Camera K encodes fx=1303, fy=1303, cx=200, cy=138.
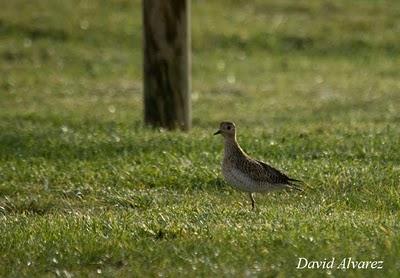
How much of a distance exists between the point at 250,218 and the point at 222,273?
1858 millimetres

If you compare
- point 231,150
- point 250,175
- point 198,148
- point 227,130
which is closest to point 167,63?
point 198,148

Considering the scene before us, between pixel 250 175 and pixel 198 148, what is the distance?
380 cm

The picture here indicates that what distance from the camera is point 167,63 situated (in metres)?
17.9

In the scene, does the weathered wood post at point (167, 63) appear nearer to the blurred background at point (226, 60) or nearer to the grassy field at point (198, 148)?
the grassy field at point (198, 148)

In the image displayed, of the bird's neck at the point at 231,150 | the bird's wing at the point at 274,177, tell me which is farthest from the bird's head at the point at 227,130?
the bird's wing at the point at 274,177

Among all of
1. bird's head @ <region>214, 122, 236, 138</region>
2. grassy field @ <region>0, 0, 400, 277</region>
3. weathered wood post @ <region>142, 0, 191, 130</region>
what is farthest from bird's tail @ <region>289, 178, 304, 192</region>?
weathered wood post @ <region>142, 0, 191, 130</region>

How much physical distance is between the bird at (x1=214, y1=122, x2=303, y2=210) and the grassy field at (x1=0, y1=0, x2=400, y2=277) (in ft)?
0.69

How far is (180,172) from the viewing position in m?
13.2

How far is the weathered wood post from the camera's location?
17.7m

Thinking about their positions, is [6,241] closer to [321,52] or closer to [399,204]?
[399,204]

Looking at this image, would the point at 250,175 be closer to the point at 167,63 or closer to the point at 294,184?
the point at 294,184

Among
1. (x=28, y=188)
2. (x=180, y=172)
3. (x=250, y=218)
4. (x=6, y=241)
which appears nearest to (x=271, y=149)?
(x=180, y=172)

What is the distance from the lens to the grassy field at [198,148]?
31.5 ft

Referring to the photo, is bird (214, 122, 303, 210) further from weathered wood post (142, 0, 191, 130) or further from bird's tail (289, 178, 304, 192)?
weathered wood post (142, 0, 191, 130)
